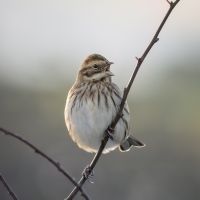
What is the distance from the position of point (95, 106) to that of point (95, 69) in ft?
0.83

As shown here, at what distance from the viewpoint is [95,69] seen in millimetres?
8891

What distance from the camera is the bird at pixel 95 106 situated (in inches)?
344

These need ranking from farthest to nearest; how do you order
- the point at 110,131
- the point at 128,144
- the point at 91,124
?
1. the point at 128,144
2. the point at 91,124
3. the point at 110,131

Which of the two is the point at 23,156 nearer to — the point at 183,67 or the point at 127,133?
the point at 183,67

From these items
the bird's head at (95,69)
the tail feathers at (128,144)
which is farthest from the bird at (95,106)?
the tail feathers at (128,144)

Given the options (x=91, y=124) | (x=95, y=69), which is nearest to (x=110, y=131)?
(x=91, y=124)

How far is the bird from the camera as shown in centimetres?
873

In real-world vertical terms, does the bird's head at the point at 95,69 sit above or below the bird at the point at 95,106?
above

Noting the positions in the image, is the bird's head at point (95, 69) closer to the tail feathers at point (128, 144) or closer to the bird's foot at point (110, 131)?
the bird's foot at point (110, 131)

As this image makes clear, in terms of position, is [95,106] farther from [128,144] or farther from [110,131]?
[128,144]

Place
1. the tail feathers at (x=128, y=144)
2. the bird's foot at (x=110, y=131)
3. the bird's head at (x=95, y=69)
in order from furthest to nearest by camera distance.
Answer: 1. the tail feathers at (x=128, y=144)
2. the bird's head at (x=95, y=69)
3. the bird's foot at (x=110, y=131)

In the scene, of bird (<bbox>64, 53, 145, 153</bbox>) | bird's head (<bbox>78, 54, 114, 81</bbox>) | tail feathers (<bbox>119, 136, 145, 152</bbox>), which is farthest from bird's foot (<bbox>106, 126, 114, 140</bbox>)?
tail feathers (<bbox>119, 136, 145, 152</bbox>)

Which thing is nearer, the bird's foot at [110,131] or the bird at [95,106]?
the bird's foot at [110,131]

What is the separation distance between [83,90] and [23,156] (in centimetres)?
1023
